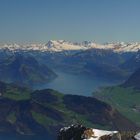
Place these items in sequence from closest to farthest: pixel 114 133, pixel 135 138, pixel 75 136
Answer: pixel 135 138 < pixel 114 133 < pixel 75 136

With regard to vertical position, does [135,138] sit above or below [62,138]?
above

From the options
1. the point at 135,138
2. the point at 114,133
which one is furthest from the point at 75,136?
the point at 135,138

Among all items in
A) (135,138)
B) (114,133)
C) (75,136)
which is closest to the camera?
(135,138)

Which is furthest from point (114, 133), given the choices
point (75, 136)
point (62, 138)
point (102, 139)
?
point (62, 138)

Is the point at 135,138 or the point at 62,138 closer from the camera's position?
the point at 135,138

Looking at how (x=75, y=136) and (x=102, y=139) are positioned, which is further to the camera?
(x=75, y=136)

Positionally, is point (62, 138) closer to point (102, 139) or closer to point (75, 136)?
point (75, 136)

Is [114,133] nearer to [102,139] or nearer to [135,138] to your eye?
[102,139]

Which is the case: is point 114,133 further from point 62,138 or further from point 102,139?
point 62,138
